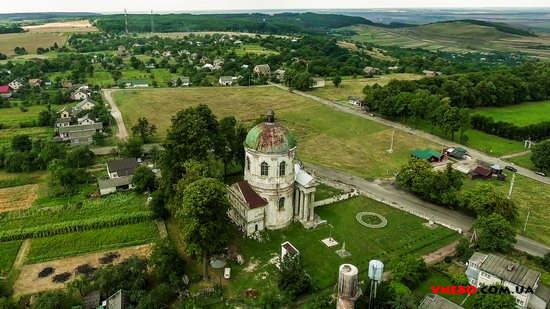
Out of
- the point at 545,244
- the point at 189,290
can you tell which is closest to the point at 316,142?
the point at 545,244

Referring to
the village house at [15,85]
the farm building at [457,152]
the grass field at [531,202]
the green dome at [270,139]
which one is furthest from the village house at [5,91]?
the grass field at [531,202]

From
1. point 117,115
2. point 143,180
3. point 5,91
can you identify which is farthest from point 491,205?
point 5,91

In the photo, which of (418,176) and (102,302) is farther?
(418,176)

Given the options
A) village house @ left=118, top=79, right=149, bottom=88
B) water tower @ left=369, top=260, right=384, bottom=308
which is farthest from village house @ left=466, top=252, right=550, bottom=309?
village house @ left=118, top=79, right=149, bottom=88

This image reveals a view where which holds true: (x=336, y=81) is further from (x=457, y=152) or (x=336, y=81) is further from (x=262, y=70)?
(x=457, y=152)

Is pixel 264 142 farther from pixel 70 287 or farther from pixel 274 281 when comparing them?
pixel 70 287

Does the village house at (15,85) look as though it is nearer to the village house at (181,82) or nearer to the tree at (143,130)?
the village house at (181,82)

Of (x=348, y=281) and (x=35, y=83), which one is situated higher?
(x=348, y=281)
